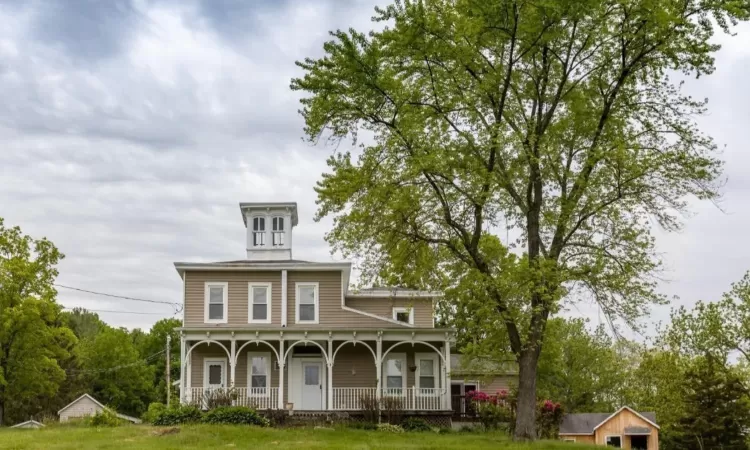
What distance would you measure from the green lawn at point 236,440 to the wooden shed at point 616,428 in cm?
1868

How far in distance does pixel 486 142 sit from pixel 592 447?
27.1 ft

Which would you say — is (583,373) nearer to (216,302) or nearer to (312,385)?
(312,385)

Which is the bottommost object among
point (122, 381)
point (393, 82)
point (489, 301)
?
point (122, 381)

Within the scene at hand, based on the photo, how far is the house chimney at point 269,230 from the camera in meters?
30.7

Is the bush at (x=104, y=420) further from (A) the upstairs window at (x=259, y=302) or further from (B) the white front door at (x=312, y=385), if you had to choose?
(B) the white front door at (x=312, y=385)

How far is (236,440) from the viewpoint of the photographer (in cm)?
1836

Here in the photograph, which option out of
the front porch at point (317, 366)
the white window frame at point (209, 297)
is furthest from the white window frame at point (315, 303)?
the white window frame at point (209, 297)

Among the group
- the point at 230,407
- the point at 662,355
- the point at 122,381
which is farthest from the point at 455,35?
the point at 122,381

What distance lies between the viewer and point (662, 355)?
40438 mm

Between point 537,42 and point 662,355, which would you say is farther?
point 662,355

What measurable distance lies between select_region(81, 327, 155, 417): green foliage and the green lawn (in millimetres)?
41436

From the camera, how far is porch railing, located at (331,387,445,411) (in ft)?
87.0

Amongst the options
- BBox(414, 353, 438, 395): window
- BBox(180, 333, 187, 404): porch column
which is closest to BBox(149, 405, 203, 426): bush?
BBox(180, 333, 187, 404): porch column

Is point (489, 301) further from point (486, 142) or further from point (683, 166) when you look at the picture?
point (683, 166)
